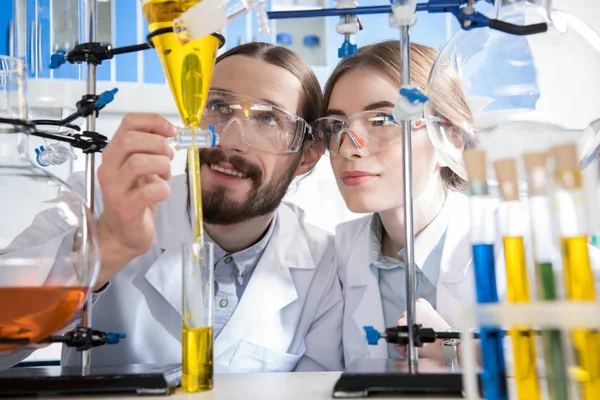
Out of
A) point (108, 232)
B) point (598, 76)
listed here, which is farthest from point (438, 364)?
point (108, 232)

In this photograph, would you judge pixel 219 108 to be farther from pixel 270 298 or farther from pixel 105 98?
pixel 105 98

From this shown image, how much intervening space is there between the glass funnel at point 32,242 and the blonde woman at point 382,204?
96 cm

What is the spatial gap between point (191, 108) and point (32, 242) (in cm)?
30

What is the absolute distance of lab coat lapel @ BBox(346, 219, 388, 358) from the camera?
5.43 ft

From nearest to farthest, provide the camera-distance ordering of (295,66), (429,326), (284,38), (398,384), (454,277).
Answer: (398,384), (429,326), (454,277), (295,66), (284,38)

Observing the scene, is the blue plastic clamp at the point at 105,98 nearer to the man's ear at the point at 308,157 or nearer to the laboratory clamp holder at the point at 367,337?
the laboratory clamp holder at the point at 367,337

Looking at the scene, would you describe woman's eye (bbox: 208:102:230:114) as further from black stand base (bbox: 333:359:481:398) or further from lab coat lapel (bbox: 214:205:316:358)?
black stand base (bbox: 333:359:481:398)

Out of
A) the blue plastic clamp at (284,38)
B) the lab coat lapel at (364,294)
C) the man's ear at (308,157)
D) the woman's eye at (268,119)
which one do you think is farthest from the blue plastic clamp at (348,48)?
the blue plastic clamp at (284,38)

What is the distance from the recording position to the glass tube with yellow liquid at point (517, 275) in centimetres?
58

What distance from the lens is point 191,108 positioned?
93cm

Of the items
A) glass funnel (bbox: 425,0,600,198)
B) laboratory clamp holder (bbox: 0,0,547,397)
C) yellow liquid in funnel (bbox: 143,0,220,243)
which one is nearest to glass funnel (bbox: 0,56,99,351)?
laboratory clamp holder (bbox: 0,0,547,397)

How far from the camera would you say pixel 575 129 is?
956 mm

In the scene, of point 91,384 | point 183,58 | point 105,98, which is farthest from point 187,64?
point 91,384

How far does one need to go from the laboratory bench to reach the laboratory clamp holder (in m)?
0.02
